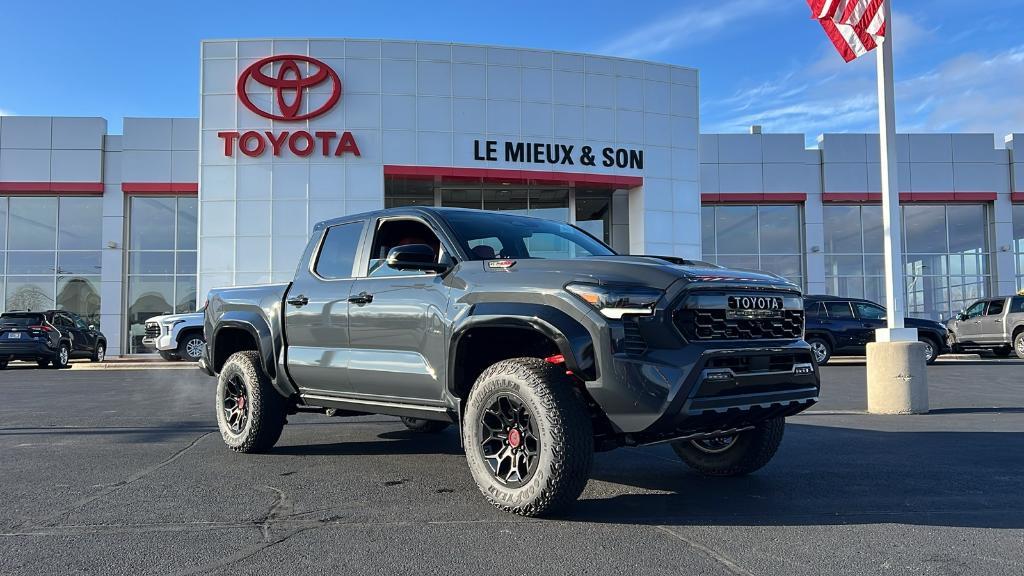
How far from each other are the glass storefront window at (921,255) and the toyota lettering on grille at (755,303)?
26.7 meters

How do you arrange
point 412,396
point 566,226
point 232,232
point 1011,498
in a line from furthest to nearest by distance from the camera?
1. point 232,232
2. point 566,226
3. point 412,396
4. point 1011,498

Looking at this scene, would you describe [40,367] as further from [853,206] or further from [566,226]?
[853,206]

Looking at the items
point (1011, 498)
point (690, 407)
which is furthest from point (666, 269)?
Result: point (1011, 498)

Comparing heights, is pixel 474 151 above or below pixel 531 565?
above

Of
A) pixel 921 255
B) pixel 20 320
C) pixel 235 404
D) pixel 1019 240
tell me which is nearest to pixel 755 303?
pixel 235 404

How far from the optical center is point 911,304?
1165 inches

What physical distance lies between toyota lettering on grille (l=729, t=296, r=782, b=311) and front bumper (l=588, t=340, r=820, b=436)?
8.1 inches

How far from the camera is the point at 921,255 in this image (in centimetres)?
2988

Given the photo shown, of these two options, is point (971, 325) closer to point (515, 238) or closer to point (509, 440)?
point (515, 238)

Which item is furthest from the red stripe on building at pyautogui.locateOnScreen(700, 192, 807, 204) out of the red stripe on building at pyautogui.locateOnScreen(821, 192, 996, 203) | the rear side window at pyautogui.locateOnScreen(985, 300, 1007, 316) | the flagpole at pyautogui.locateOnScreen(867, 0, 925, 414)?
the flagpole at pyautogui.locateOnScreen(867, 0, 925, 414)

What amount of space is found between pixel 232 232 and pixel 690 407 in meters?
21.3

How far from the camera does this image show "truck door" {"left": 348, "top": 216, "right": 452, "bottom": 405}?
465 cm

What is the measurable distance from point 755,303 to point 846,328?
1544 centimetres

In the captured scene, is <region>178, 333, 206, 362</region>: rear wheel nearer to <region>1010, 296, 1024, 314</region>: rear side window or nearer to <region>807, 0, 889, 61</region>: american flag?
<region>807, 0, 889, 61</region>: american flag
